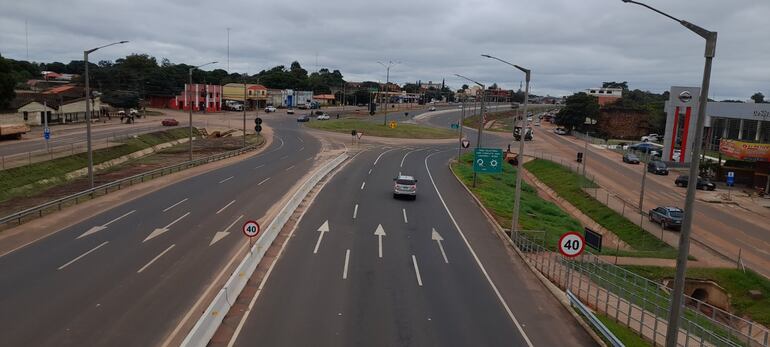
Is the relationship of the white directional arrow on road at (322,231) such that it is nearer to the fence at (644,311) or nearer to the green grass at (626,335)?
the fence at (644,311)

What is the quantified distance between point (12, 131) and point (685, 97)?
7639 centimetres

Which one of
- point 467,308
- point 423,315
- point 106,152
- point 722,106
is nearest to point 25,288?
point 423,315

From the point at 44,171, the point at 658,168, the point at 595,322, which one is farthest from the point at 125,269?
the point at 658,168

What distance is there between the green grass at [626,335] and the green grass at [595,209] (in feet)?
51.8

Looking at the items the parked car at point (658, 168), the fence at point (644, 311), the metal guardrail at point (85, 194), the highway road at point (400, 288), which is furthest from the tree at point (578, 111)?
the fence at point (644, 311)

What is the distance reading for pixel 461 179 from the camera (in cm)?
4972

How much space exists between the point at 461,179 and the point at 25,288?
1439 inches

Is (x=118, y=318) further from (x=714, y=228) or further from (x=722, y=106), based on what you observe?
(x=722, y=106)

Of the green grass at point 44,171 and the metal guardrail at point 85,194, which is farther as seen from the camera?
the green grass at point 44,171

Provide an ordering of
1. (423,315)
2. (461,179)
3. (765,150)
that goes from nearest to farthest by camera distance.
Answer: (423,315) < (461,179) < (765,150)

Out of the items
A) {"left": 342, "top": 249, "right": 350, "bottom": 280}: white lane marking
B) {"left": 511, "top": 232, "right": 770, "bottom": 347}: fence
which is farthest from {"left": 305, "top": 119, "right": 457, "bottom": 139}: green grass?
{"left": 342, "top": 249, "right": 350, "bottom": 280}: white lane marking

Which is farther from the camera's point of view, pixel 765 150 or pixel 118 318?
pixel 765 150

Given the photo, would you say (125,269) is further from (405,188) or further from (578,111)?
(578,111)

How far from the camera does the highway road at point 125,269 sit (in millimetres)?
14898
